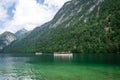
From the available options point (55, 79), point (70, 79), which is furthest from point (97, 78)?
point (55, 79)

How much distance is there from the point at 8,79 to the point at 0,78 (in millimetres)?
3238

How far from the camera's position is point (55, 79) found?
5762 cm

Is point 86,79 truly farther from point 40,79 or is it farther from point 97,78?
point 40,79

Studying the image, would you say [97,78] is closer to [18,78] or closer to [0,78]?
[18,78]

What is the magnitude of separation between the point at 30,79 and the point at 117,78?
69.3ft

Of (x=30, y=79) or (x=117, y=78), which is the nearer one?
(x=117, y=78)

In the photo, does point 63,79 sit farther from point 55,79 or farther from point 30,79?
point 30,79

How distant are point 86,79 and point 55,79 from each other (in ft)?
24.1

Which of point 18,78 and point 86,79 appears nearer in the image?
point 86,79

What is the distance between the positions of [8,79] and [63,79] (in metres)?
14.4

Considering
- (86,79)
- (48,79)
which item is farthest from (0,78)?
(86,79)

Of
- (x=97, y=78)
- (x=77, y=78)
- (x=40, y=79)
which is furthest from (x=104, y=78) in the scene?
(x=40, y=79)

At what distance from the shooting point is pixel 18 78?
62.4m

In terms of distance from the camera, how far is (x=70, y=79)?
57.2m
